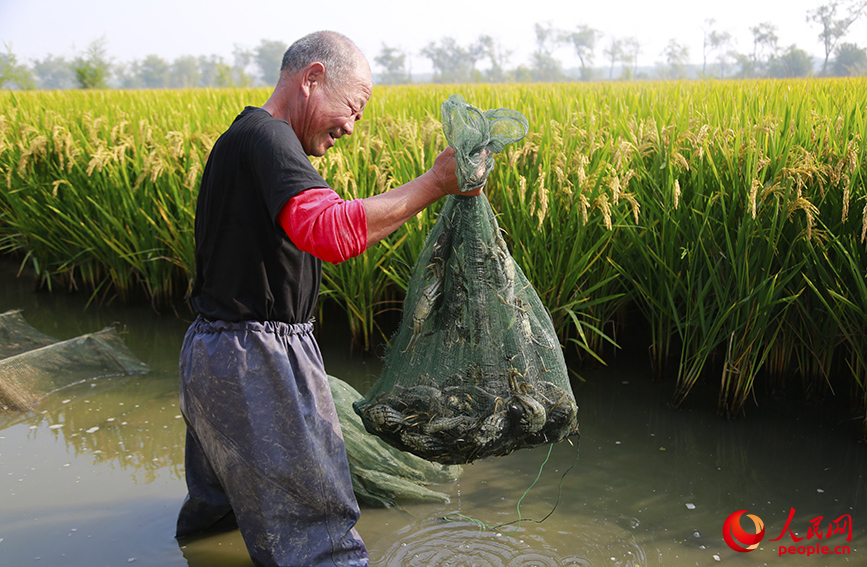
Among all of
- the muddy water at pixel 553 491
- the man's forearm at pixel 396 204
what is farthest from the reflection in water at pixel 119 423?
the man's forearm at pixel 396 204

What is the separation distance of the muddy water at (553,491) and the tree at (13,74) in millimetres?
31794

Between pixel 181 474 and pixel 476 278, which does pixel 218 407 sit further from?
pixel 181 474

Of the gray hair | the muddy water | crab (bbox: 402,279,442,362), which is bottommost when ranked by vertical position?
the muddy water

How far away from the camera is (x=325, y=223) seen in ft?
3.91

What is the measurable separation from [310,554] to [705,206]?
2.02 meters

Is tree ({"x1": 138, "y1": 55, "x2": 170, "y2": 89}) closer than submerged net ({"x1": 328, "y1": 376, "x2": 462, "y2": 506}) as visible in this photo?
No

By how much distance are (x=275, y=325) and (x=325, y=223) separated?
378mm

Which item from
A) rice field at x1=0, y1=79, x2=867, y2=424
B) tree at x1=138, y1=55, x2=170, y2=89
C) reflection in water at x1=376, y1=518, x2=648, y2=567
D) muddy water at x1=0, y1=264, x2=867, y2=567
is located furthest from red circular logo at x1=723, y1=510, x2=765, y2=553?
tree at x1=138, y1=55, x2=170, y2=89

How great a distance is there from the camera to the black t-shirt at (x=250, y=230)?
125 cm

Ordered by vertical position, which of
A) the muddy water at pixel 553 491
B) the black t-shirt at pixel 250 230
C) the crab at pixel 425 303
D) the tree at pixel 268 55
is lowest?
the muddy water at pixel 553 491

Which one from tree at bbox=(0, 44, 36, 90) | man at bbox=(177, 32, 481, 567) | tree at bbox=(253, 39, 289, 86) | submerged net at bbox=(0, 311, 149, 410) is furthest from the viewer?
tree at bbox=(253, 39, 289, 86)

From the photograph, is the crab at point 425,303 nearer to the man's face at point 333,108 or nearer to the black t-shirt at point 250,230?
the black t-shirt at point 250,230

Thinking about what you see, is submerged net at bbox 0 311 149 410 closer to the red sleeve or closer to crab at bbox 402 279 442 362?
crab at bbox 402 279 442 362

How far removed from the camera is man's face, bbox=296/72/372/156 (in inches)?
55.2
